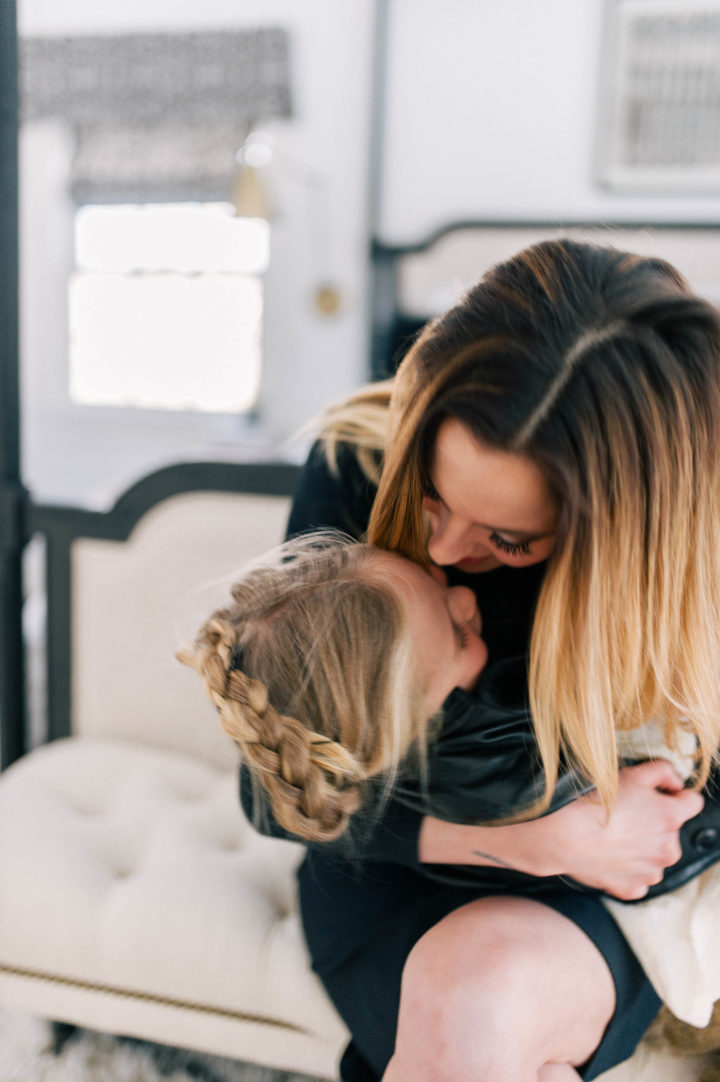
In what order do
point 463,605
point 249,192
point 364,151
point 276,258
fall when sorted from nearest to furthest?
point 463,605
point 249,192
point 364,151
point 276,258

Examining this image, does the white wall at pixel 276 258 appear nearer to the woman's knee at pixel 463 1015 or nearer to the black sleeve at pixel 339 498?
the black sleeve at pixel 339 498

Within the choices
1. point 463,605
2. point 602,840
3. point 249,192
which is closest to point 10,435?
point 463,605

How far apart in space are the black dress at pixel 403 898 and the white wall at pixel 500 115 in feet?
8.94

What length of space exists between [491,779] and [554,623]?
0.19 meters

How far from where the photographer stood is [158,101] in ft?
11.7

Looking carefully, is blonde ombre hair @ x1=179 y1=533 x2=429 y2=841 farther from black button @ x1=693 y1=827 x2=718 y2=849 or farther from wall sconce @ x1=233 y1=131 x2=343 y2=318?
wall sconce @ x1=233 y1=131 x2=343 y2=318

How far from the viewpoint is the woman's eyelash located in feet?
2.55

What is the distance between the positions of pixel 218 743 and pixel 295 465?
1.68 ft

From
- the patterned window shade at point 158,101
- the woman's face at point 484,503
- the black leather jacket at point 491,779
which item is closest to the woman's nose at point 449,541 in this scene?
the woman's face at point 484,503

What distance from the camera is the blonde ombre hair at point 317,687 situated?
2.49ft

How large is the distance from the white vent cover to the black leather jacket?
2769 mm

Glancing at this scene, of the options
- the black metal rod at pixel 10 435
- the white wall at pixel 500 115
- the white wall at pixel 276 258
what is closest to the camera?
the black metal rod at pixel 10 435

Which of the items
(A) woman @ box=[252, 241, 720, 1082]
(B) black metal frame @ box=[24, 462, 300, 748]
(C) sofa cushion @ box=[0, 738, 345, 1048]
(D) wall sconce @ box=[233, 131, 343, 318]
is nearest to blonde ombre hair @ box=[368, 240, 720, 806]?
(A) woman @ box=[252, 241, 720, 1082]

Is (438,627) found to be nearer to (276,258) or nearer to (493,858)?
(493,858)
